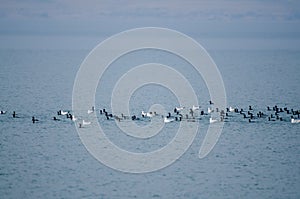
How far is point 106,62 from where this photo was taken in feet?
433

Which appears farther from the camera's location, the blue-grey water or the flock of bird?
the flock of bird

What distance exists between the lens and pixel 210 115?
52531mm

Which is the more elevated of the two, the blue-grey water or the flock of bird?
the flock of bird

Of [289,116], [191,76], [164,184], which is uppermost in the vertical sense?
[191,76]

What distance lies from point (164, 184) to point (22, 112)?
71.9ft

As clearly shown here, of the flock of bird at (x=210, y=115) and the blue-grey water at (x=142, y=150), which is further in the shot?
the flock of bird at (x=210, y=115)

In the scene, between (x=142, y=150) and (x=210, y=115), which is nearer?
(x=142, y=150)

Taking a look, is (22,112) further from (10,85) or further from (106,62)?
(106,62)

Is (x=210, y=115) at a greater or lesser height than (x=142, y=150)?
greater

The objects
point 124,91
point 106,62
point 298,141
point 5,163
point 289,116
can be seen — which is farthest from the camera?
point 106,62

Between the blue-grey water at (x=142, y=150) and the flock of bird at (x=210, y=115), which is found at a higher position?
the flock of bird at (x=210, y=115)

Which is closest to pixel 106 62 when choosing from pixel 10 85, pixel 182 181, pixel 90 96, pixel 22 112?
pixel 10 85

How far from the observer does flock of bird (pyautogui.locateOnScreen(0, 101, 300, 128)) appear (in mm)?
49906

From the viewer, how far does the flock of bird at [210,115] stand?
164ft
